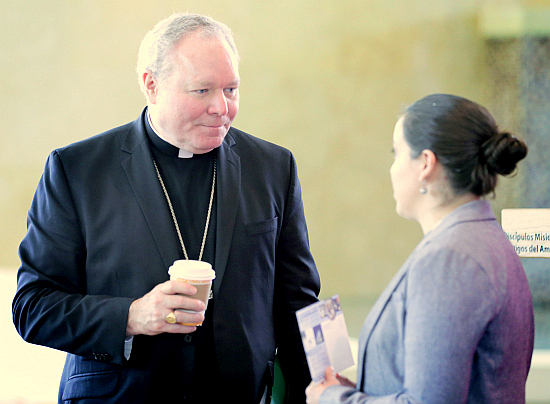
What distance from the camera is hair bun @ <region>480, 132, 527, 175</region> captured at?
119 centimetres

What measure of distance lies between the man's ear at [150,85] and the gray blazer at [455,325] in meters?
1.05

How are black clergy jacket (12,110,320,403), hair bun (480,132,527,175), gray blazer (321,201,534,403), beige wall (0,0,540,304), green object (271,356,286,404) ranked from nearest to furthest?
gray blazer (321,201,534,403)
hair bun (480,132,527,175)
black clergy jacket (12,110,320,403)
green object (271,356,286,404)
beige wall (0,0,540,304)

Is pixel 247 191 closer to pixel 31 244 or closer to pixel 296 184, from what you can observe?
pixel 296 184

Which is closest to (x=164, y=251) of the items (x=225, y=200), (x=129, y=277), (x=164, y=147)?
(x=129, y=277)

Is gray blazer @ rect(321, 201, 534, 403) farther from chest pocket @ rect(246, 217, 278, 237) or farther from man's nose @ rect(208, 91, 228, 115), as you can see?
man's nose @ rect(208, 91, 228, 115)

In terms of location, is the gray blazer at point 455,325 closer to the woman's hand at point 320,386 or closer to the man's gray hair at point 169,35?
the woman's hand at point 320,386

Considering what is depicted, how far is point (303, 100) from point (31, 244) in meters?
3.08

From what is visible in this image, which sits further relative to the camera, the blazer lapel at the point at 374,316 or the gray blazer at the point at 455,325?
the blazer lapel at the point at 374,316

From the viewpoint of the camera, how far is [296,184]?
207cm

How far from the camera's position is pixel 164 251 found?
1.78 meters

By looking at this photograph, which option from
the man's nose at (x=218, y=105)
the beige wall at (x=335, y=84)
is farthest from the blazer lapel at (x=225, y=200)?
the beige wall at (x=335, y=84)

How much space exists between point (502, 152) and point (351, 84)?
351 centimetres

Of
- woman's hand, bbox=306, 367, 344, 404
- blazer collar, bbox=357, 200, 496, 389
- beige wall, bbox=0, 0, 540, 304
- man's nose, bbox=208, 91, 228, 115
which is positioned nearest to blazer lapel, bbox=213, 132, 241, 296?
man's nose, bbox=208, 91, 228, 115

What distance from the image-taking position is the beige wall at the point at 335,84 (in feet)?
14.1
